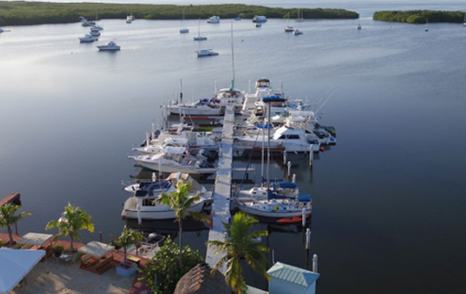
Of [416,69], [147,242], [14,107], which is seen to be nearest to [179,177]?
[147,242]

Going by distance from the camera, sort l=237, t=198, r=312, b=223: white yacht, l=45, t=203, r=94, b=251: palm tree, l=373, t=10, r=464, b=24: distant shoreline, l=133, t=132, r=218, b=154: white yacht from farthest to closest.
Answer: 1. l=373, t=10, r=464, b=24: distant shoreline
2. l=133, t=132, r=218, b=154: white yacht
3. l=237, t=198, r=312, b=223: white yacht
4. l=45, t=203, r=94, b=251: palm tree

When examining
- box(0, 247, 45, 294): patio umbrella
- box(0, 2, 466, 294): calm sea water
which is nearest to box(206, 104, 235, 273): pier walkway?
box(0, 2, 466, 294): calm sea water

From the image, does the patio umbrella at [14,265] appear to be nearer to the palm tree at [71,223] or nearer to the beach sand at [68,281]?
Result: the beach sand at [68,281]

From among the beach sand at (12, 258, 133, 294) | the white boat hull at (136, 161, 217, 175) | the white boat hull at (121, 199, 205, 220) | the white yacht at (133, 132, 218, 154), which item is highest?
the white yacht at (133, 132, 218, 154)

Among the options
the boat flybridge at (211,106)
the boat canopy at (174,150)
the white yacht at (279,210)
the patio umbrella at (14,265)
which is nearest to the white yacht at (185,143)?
the boat canopy at (174,150)

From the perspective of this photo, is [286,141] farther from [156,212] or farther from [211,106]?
[156,212]

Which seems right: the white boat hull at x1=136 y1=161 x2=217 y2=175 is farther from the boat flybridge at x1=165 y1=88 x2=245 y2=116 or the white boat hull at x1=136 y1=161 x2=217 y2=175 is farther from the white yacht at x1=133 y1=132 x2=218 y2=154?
the boat flybridge at x1=165 y1=88 x2=245 y2=116

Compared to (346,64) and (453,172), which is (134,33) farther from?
(453,172)

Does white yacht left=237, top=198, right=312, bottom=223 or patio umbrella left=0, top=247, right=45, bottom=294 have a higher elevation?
patio umbrella left=0, top=247, right=45, bottom=294
